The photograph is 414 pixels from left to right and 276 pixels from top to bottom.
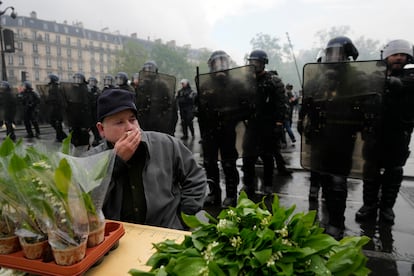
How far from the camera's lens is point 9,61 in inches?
2397

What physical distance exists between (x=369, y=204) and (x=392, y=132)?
960 mm

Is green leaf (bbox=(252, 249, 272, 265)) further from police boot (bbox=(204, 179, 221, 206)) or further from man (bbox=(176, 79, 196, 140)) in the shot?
man (bbox=(176, 79, 196, 140))

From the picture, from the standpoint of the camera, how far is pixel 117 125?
1812 millimetres

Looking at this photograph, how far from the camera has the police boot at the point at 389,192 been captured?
3.51 meters

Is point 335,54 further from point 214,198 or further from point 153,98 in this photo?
point 153,98

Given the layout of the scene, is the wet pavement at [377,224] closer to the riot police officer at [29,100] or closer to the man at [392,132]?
the man at [392,132]

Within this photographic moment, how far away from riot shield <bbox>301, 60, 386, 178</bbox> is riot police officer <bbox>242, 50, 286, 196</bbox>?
942 mm

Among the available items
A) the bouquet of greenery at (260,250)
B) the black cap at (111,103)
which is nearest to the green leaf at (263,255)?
the bouquet of greenery at (260,250)

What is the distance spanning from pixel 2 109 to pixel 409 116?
1183 centimetres

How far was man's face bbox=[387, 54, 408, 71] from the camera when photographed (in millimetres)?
3203

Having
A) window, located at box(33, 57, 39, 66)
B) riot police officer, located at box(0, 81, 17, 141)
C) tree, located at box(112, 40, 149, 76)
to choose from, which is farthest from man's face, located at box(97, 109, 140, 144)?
window, located at box(33, 57, 39, 66)

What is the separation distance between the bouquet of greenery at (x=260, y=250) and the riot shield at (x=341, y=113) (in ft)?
7.00

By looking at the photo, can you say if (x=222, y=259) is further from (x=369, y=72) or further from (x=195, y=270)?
(x=369, y=72)

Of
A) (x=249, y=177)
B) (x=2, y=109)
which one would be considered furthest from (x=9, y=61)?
(x=249, y=177)
